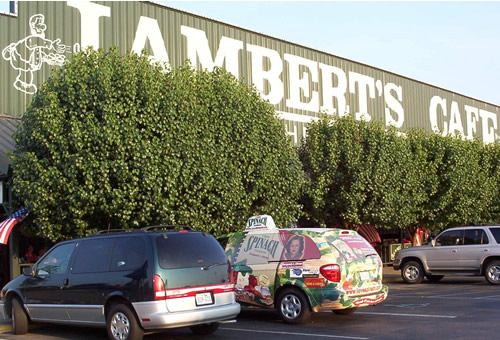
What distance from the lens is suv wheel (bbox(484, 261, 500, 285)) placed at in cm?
1902

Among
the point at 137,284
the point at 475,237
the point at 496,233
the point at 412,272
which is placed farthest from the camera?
the point at 412,272

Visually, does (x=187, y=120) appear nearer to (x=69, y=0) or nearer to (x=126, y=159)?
(x=126, y=159)

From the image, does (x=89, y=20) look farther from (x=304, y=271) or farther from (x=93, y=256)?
(x=304, y=271)

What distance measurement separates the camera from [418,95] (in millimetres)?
40344

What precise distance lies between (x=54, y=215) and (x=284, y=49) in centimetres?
1778

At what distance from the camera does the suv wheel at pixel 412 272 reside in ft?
67.6

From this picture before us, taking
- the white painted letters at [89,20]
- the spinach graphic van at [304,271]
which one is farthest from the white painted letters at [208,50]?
the spinach graphic van at [304,271]

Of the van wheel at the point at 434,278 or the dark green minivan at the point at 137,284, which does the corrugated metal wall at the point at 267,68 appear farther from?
the dark green minivan at the point at 137,284

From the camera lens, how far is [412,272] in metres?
20.8

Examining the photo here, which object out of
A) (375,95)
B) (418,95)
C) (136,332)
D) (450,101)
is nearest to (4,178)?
(136,332)

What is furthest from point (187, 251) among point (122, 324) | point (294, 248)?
point (294, 248)

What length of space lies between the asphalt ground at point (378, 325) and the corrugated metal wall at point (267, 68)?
1292 cm

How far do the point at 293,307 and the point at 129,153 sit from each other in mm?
6497

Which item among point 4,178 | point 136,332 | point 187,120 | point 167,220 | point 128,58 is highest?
point 128,58
